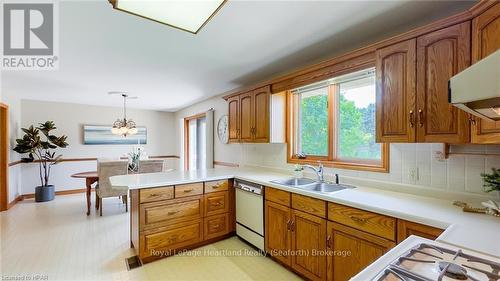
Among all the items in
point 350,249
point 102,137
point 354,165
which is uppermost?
point 102,137

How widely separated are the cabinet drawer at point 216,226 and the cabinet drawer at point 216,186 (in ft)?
1.10

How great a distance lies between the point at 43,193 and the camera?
4.65 meters

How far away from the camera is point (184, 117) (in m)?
6.16

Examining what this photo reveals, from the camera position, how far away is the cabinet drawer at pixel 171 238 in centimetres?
234

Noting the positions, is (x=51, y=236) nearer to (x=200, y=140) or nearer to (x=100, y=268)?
(x=100, y=268)

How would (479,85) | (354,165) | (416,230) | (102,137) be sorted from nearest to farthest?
1. (479,85)
2. (416,230)
3. (354,165)
4. (102,137)

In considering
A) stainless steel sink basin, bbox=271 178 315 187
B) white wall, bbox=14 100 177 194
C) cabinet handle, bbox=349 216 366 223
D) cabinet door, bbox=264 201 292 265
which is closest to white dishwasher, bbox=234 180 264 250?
cabinet door, bbox=264 201 292 265

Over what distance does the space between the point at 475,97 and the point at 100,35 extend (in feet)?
8.33

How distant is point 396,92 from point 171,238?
255 centimetres

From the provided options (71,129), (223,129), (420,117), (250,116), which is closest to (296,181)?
Answer: (250,116)

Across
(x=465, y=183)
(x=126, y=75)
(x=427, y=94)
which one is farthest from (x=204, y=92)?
(x=465, y=183)

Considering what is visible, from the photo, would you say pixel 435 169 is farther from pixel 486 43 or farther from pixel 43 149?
pixel 43 149

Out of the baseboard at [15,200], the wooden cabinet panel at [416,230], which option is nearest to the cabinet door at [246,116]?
the wooden cabinet panel at [416,230]

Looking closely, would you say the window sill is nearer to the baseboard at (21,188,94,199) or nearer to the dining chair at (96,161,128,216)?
the dining chair at (96,161,128,216)
